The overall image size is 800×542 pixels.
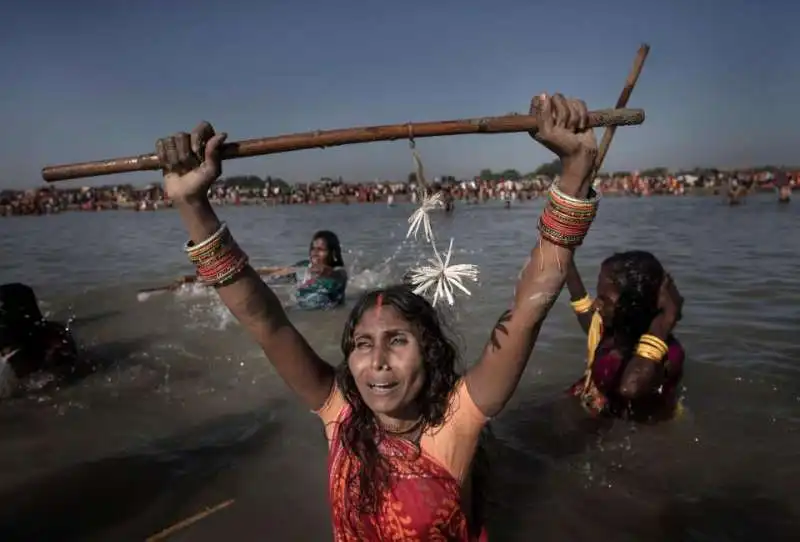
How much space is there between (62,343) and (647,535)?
5.51 m

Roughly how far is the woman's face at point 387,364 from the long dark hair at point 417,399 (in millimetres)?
34

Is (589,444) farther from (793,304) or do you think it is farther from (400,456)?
(793,304)

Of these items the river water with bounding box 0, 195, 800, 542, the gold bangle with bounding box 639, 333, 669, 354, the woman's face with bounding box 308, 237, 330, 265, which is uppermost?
the gold bangle with bounding box 639, 333, 669, 354

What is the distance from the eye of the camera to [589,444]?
4.33m

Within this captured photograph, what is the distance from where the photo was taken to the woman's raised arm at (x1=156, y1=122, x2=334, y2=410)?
1.83 meters

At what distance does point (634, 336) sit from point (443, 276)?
2.42m

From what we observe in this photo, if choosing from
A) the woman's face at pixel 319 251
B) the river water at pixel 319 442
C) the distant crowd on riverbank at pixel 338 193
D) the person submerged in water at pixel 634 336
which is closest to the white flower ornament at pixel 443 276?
the river water at pixel 319 442

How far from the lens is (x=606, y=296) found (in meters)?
3.87

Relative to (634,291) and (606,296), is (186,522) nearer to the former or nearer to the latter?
(606,296)

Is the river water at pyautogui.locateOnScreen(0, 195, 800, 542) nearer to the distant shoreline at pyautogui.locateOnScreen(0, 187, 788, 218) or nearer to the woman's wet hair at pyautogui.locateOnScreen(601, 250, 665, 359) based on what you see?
the woman's wet hair at pyautogui.locateOnScreen(601, 250, 665, 359)

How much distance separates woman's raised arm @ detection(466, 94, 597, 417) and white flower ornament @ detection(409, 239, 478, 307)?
7.9 inches

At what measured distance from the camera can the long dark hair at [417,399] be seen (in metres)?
1.94

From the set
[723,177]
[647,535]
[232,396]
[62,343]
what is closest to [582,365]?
[647,535]

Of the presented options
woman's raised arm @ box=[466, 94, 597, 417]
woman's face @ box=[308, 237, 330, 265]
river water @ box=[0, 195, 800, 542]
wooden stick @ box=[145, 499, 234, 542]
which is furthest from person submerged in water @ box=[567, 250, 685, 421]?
woman's face @ box=[308, 237, 330, 265]
